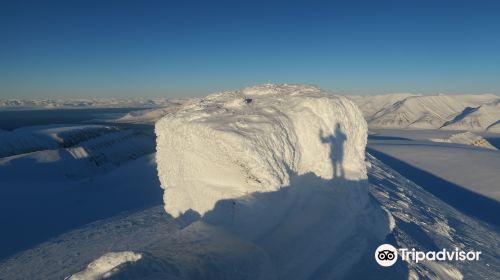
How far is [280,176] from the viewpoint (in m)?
7.66

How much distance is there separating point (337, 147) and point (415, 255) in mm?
3484

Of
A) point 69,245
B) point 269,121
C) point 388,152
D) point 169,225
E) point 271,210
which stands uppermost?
point 269,121

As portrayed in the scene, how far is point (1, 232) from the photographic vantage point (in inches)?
524

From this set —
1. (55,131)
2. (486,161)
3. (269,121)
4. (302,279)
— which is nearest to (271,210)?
(302,279)

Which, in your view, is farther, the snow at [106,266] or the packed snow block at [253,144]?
the packed snow block at [253,144]

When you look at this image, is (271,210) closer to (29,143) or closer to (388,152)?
(388,152)

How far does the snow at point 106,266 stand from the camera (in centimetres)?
452

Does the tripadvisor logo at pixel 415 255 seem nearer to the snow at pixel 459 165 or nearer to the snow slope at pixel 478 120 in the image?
the snow at pixel 459 165

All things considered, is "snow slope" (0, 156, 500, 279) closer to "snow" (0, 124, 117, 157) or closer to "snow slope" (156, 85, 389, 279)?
"snow slope" (156, 85, 389, 279)

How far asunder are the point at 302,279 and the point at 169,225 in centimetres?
524

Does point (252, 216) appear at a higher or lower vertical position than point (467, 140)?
higher

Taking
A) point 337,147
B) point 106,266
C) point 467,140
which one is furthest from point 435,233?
point 467,140

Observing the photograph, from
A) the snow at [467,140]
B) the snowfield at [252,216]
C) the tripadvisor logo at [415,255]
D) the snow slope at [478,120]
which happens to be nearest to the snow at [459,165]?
the snowfield at [252,216]

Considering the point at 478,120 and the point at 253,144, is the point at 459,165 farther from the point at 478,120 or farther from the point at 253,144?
the point at 478,120
